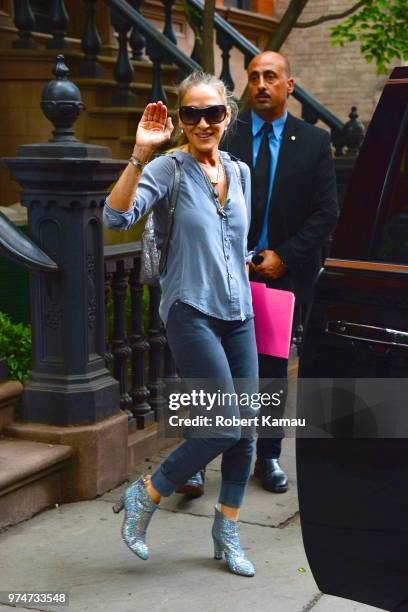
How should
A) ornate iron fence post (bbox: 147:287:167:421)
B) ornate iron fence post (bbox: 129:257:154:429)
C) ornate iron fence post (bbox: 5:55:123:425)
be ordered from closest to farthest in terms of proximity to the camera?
ornate iron fence post (bbox: 5:55:123:425)
ornate iron fence post (bbox: 129:257:154:429)
ornate iron fence post (bbox: 147:287:167:421)

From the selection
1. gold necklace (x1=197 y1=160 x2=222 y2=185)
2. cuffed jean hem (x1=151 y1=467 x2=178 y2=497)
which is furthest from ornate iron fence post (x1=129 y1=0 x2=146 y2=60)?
cuffed jean hem (x1=151 y1=467 x2=178 y2=497)

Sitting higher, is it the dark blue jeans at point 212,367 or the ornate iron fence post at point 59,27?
the ornate iron fence post at point 59,27

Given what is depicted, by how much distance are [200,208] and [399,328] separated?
1298 mm

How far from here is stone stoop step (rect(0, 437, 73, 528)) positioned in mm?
4711

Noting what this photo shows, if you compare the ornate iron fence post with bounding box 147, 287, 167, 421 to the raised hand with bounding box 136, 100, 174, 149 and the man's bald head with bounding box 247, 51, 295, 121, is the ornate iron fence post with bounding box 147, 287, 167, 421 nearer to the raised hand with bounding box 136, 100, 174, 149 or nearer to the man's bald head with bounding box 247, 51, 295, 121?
the man's bald head with bounding box 247, 51, 295, 121

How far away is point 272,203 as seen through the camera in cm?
523

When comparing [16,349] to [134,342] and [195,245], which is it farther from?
[195,245]

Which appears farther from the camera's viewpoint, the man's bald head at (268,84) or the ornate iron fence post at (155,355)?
the ornate iron fence post at (155,355)

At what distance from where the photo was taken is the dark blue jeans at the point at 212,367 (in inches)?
161

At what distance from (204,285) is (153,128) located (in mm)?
630

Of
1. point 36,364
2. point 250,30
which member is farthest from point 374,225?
point 250,30

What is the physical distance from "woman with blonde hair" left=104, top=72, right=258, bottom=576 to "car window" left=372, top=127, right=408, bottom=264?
1086 mm

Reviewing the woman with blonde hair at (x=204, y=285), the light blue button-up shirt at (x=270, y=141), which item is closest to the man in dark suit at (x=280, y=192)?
the light blue button-up shirt at (x=270, y=141)

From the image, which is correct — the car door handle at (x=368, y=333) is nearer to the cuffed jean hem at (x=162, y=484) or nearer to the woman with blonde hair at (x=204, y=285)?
the woman with blonde hair at (x=204, y=285)
